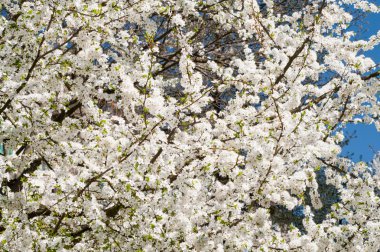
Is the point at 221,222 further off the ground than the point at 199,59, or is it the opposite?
the point at 199,59

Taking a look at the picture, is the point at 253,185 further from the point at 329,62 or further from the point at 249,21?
the point at 249,21

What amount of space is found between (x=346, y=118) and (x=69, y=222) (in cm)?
395

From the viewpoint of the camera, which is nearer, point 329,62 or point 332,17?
point 329,62

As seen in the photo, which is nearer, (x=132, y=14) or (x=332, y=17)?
(x=132, y=14)

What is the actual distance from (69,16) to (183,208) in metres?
2.66

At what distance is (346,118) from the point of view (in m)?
6.93

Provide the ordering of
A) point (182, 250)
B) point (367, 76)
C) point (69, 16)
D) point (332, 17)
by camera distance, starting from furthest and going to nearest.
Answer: point (332, 17) → point (367, 76) → point (69, 16) → point (182, 250)

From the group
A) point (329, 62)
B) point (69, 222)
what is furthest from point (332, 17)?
point (69, 222)

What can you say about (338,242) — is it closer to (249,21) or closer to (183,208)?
(183,208)

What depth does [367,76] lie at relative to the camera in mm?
6648

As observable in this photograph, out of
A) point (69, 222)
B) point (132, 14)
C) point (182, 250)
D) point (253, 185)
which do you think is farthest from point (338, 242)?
point (132, 14)

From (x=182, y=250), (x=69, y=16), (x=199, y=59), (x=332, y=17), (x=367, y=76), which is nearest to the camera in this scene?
(x=182, y=250)

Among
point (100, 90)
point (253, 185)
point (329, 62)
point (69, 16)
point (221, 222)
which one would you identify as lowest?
point (221, 222)

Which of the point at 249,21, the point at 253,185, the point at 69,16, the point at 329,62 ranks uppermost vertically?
the point at 249,21
